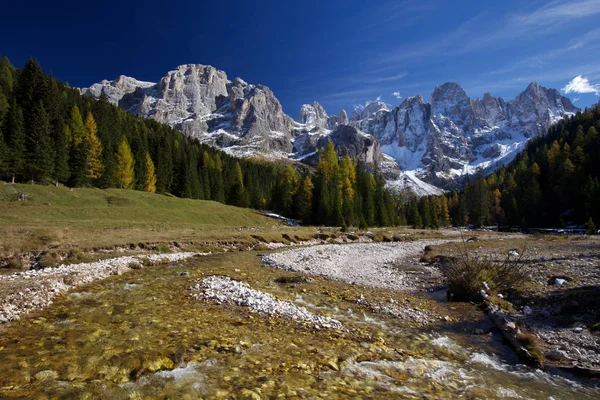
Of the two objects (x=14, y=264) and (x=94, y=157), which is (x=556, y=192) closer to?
(x=14, y=264)

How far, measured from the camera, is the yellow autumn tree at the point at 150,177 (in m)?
83.9

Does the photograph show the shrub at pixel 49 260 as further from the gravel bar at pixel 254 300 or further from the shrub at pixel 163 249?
the gravel bar at pixel 254 300

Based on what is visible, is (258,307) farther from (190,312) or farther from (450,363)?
(450,363)

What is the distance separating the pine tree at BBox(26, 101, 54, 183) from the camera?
59.6 metres

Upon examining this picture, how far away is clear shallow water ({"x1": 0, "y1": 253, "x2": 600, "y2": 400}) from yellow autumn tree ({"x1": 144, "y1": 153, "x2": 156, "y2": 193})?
260 ft

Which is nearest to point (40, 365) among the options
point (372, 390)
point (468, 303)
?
point (372, 390)

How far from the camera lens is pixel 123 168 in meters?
76.4

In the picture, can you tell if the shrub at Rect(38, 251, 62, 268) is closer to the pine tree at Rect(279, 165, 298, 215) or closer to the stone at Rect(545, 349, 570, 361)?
the stone at Rect(545, 349, 570, 361)

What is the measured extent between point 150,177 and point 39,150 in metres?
27.3

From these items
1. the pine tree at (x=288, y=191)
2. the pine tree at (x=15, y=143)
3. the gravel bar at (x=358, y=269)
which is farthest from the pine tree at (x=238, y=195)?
the gravel bar at (x=358, y=269)

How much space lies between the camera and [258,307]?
1277cm

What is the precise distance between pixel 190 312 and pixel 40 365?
500 centimetres

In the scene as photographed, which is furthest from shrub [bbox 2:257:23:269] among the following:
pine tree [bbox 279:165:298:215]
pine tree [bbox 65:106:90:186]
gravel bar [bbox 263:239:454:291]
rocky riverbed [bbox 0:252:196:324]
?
pine tree [bbox 279:165:298:215]

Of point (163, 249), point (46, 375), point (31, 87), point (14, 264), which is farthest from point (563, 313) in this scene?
point (31, 87)
